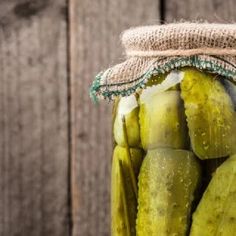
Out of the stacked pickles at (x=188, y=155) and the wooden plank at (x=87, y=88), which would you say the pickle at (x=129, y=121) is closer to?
the stacked pickles at (x=188, y=155)

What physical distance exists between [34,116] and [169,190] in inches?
16.8

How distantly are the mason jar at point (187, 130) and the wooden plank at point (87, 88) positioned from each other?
346 millimetres

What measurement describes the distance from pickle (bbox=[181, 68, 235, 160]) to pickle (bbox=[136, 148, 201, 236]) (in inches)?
0.7

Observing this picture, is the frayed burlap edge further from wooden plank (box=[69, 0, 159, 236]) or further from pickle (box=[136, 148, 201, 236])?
wooden plank (box=[69, 0, 159, 236])

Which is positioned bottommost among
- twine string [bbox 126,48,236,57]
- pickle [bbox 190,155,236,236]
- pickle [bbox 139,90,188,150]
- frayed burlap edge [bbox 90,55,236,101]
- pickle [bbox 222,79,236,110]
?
pickle [bbox 190,155,236,236]

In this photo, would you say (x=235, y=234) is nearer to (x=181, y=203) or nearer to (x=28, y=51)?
(x=181, y=203)

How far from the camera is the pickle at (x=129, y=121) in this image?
0.83 m

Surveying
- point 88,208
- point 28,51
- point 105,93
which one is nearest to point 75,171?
point 88,208

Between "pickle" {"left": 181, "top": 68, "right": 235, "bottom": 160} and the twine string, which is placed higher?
the twine string

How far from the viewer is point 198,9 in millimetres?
1160

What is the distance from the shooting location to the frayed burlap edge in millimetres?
794

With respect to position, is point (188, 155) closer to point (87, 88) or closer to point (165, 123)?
point (165, 123)

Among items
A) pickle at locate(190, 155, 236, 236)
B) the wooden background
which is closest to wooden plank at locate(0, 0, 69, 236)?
the wooden background

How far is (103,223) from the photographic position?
1.20 metres
